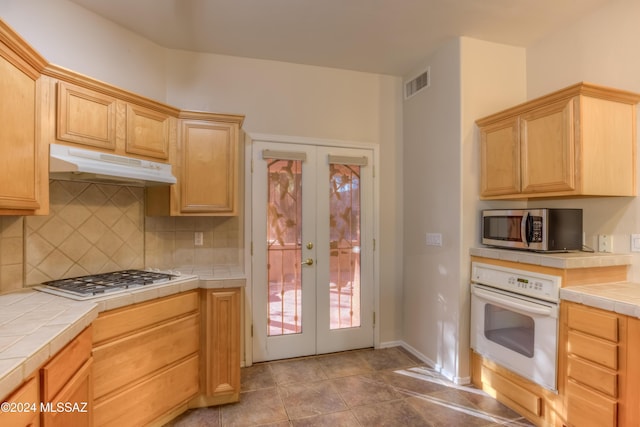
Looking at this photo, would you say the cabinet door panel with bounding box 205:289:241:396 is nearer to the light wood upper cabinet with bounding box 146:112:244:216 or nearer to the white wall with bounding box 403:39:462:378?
the light wood upper cabinet with bounding box 146:112:244:216

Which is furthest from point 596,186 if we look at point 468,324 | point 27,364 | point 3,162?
point 3,162

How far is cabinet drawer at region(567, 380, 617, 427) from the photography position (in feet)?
5.64

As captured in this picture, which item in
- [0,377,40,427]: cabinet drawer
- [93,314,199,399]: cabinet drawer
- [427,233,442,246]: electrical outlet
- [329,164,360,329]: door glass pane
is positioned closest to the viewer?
[0,377,40,427]: cabinet drawer

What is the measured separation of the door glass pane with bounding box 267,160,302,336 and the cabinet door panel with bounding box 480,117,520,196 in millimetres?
1624

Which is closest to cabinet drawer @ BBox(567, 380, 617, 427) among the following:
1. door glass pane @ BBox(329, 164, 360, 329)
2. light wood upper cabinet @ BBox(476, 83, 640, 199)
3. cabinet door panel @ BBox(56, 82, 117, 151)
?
light wood upper cabinet @ BBox(476, 83, 640, 199)

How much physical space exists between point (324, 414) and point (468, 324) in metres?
1.34

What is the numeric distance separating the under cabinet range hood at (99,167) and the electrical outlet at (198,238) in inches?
25.2

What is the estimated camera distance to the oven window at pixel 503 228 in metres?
2.32

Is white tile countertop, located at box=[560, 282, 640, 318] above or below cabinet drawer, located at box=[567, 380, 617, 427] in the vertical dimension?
above

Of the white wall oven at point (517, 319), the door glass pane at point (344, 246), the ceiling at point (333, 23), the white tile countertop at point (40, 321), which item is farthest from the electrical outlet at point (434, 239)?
the white tile countertop at point (40, 321)

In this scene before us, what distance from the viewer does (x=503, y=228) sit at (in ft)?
8.00

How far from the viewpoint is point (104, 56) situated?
247 centimetres

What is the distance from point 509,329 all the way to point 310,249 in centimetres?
177

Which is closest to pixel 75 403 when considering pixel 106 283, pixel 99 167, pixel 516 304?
pixel 106 283
